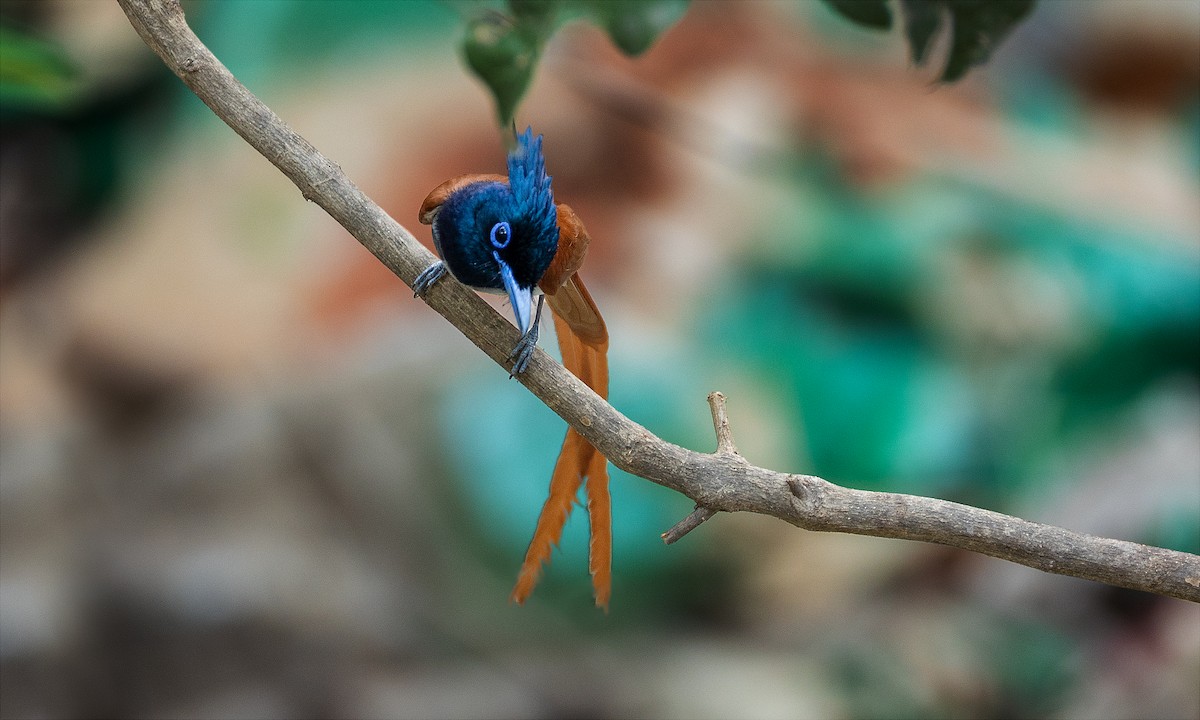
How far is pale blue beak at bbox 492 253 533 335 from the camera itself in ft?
3.14

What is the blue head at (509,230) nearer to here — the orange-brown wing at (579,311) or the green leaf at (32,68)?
the orange-brown wing at (579,311)

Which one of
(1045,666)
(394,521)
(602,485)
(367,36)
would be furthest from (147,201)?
(1045,666)

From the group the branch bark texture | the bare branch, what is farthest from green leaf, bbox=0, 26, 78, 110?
the bare branch

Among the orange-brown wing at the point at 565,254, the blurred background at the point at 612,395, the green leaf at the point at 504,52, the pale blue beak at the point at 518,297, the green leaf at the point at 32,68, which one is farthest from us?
the blurred background at the point at 612,395

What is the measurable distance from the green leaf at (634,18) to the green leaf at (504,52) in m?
0.06

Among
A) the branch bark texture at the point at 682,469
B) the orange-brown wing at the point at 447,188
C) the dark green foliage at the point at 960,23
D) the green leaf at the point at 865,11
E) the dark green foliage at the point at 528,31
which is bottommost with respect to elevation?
the branch bark texture at the point at 682,469

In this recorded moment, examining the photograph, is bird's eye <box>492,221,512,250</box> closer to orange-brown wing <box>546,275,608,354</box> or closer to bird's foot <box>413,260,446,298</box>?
bird's foot <box>413,260,446,298</box>

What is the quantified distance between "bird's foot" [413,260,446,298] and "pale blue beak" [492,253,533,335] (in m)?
0.06

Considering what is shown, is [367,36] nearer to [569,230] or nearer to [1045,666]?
[569,230]

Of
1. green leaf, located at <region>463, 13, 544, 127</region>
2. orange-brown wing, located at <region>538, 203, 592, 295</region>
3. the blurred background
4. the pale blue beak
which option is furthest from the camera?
the blurred background

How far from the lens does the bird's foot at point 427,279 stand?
988 mm

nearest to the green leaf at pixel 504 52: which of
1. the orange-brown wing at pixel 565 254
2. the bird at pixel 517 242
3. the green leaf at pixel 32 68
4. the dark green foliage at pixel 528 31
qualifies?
the dark green foliage at pixel 528 31

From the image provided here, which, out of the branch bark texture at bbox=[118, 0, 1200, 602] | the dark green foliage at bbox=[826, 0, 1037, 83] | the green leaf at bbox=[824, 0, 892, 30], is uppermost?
the dark green foliage at bbox=[826, 0, 1037, 83]

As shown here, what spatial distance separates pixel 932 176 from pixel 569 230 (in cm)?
177
